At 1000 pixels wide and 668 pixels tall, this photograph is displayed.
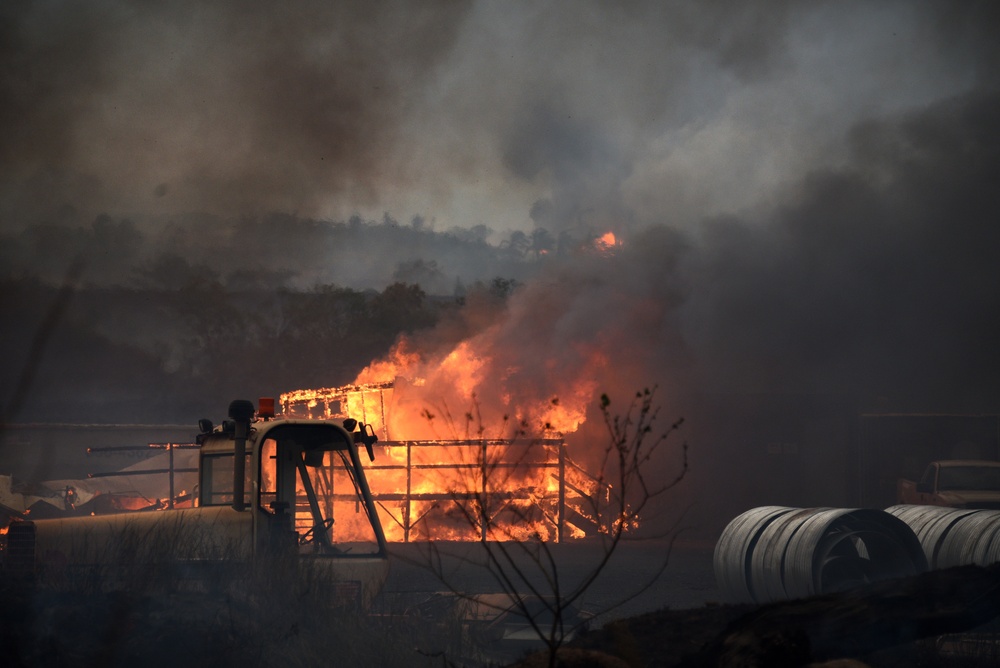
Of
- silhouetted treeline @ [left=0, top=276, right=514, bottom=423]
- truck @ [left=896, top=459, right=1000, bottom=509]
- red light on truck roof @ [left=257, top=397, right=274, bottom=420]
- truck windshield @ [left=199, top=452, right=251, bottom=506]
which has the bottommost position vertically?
truck @ [left=896, top=459, right=1000, bottom=509]

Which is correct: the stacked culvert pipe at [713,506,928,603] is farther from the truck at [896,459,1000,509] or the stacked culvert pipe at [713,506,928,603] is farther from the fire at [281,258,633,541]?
the fire at [281,258,633,541]

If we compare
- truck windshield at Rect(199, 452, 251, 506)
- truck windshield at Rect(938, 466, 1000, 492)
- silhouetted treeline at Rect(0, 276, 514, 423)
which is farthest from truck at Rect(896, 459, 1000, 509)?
silhouetted treeline at Rect(0, 276, 514, 423)

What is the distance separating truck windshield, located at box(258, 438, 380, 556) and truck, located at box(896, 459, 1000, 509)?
1264cm

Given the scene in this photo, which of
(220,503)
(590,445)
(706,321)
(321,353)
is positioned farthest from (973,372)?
(321,353)

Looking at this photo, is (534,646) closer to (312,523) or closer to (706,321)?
(312,523)

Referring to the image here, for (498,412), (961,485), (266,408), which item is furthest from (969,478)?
(266,408)

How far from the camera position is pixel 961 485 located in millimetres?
18203

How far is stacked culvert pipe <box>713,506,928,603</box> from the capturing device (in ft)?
33.8

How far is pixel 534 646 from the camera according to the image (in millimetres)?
8977

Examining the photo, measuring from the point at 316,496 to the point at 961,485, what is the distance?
45.9ft

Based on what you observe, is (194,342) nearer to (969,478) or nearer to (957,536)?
(969,478)

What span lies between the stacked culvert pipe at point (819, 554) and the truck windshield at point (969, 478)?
7.67 metres

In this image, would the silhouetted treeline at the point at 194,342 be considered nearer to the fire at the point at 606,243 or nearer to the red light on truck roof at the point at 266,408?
the fire at the point at 606,243

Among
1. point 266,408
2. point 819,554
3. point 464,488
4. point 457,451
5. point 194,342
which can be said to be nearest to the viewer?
point 266,408
